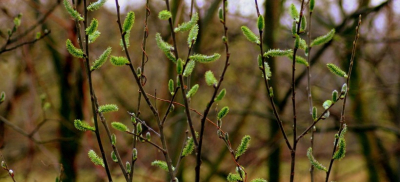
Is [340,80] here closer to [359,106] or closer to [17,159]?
[359,106]

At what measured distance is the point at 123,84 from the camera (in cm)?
937

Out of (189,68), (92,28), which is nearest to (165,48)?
(189,68)

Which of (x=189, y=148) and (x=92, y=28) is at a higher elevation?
(x=92, y=28)

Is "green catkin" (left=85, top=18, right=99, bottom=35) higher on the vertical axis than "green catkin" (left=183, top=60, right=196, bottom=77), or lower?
higher

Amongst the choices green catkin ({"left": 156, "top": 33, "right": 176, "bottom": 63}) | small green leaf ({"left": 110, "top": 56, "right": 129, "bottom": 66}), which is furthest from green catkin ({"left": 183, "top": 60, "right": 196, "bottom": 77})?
small green leaf ({"left": 110, "top": 56, "right": 129, "bottom": 66})

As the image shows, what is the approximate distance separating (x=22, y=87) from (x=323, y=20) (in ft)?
15.1

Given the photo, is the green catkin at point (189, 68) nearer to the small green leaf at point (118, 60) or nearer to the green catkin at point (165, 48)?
the green catkin at point (165, 48)

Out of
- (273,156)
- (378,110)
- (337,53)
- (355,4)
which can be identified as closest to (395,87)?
(337,53)

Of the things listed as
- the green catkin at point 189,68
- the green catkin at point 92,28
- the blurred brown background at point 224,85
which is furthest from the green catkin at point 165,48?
the blurred brown background at point 224,85

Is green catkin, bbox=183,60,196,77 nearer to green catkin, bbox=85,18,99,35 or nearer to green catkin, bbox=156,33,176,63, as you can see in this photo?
green catkin, bbox=156,33,176,63

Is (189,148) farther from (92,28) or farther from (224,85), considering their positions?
(224,85)

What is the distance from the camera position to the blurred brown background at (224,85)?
523cm

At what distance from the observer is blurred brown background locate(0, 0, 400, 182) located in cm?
523

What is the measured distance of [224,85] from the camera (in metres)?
8.54
